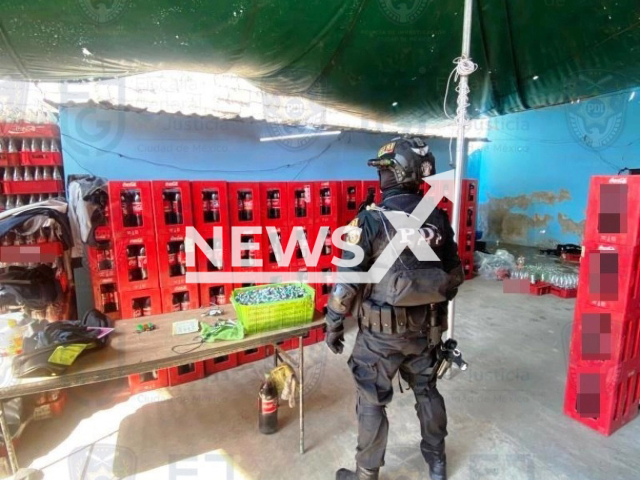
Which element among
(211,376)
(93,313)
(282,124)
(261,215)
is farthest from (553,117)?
(93,313)

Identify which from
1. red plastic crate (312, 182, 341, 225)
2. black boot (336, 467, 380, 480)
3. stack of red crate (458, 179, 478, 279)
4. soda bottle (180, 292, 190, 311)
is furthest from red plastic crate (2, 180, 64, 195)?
stack of red crate (458, 179, 478, 279)

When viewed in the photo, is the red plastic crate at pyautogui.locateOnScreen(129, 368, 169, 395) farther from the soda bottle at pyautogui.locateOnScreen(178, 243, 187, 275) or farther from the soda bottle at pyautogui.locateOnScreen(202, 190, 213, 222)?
the soda bottle at pyautogui.locateOnScreen(202, 190, 213, 222)

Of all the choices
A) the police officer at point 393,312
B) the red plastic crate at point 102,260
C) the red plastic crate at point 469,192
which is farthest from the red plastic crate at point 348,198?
the red plastic crate at point 469,192

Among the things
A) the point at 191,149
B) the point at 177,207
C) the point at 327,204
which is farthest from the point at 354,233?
the point at 191,149

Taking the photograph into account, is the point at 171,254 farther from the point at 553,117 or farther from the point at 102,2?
the point at 553,117

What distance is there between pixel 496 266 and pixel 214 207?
5.81 m

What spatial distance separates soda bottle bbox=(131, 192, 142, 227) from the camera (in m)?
2.86

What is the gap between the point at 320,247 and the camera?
3.97m

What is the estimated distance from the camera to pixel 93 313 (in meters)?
2.26

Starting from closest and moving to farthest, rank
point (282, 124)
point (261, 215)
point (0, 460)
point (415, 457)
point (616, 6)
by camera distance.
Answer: point (0, 460), point (415, 457), point (616, 6), point (261, 215), point (282, 124)

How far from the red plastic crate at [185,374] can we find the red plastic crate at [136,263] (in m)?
0.85

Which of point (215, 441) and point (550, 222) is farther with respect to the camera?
point (550, 222)

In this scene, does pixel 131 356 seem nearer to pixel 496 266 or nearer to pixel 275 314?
pixel 275 314

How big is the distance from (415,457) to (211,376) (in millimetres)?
2032
